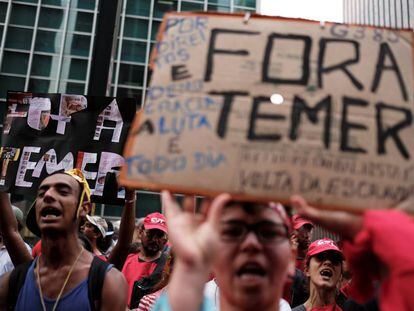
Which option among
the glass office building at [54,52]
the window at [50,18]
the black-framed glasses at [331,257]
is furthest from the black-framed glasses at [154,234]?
the window at [50,18]

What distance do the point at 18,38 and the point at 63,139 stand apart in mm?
41387

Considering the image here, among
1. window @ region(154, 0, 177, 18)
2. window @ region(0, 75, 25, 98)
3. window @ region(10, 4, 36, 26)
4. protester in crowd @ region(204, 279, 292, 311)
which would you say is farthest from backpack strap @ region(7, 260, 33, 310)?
window @ region(154, 0, 177, 18)

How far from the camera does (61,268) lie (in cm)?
279

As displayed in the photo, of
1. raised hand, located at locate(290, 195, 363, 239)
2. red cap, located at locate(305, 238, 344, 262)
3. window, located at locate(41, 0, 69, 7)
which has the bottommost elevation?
red cap, located at locate(305, 238, 344, 262)

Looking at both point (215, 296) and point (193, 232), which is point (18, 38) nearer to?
point (215, 296)

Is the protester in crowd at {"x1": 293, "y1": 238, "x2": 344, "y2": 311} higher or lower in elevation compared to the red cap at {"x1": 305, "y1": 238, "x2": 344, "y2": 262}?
lower

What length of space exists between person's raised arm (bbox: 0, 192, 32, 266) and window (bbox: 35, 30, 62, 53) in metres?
40.7

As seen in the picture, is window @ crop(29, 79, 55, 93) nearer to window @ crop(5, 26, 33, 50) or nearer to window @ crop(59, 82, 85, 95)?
window @ crop(59, 82, 85, 95)

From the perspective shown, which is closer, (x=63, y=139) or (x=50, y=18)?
(x=63, y=139)

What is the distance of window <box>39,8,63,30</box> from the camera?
1592 inches

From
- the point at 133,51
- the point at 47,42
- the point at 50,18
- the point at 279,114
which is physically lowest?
the point at 279,114

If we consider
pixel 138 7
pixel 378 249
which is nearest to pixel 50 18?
pixel 138 7

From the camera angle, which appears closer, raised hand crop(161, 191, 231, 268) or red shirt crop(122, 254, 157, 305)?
raised hand crop(161, 191, 231, 268)

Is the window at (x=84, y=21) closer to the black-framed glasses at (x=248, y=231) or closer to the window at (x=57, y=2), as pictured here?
the window at (x=57, y=2)
